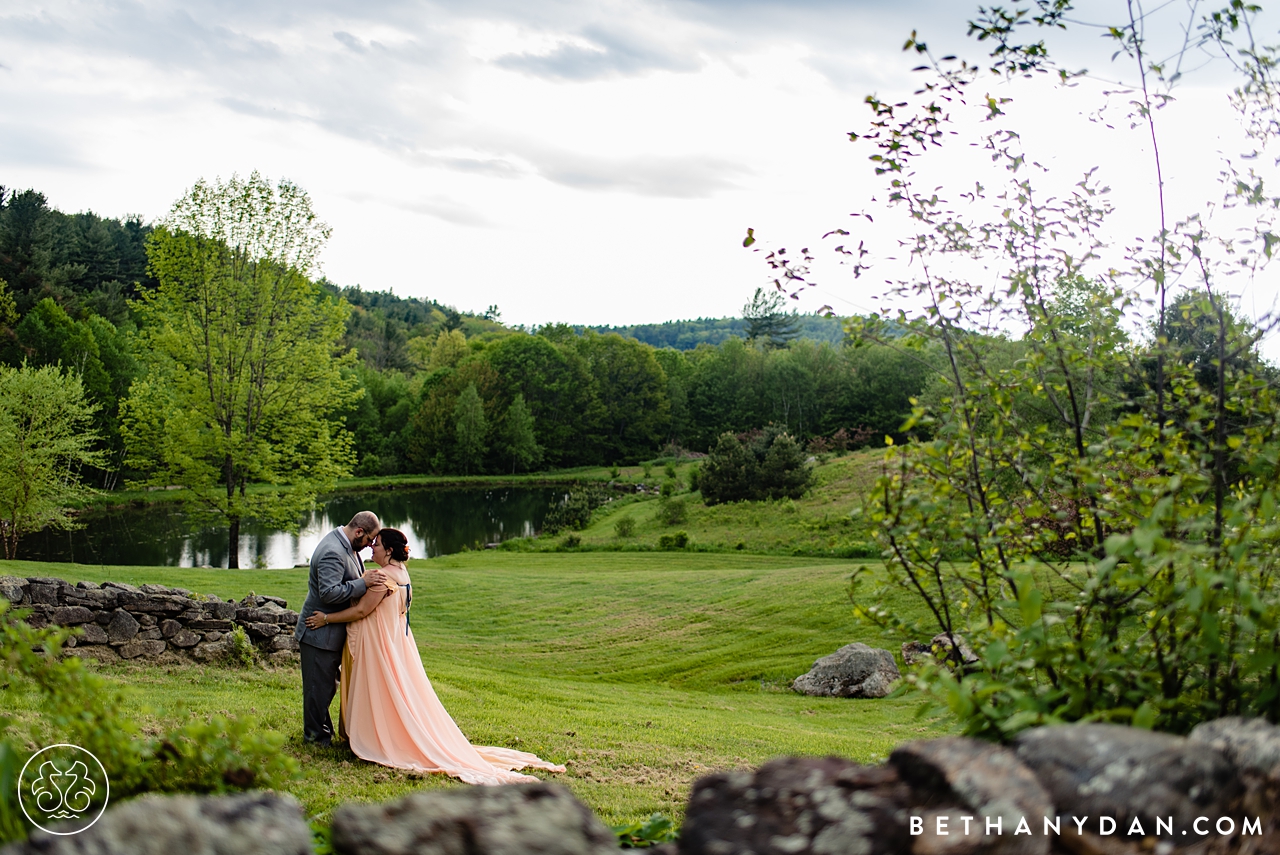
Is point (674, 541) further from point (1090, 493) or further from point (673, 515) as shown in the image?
point (1090, 493)

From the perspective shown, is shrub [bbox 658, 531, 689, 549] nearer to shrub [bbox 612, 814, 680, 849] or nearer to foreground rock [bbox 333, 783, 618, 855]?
shrub [bbox 612, 814, 680, 849]

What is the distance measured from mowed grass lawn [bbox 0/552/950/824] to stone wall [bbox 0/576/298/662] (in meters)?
0.47

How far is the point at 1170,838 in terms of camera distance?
2562mm

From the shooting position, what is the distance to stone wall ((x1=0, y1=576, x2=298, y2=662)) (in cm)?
1115

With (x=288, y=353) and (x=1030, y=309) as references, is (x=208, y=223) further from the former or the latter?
(x=1030, y=309)

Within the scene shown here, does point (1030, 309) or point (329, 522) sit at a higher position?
point (1030, 309)

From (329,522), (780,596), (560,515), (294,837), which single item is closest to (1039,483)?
(294,837)

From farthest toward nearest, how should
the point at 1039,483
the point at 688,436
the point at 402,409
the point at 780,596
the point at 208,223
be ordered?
the point at 688,436 → the point at 402,409 → the point at 208,223 → the point at 780,596 → the point at 1039,483

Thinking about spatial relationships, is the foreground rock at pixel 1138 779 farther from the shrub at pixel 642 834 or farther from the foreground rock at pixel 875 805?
the shrub at pixel 642 834

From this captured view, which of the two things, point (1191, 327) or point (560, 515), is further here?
point (560, 515)

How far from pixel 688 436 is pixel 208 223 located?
6737 centimetres

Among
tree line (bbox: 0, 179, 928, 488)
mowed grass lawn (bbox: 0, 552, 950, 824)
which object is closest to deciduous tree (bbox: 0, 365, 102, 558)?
mowed grass lawn (bbox: 0, 552, 950, 824)

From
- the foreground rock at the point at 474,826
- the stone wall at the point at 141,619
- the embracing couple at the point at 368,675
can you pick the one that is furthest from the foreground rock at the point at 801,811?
the stone wall at the point at 141,619

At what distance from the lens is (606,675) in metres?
16.7
